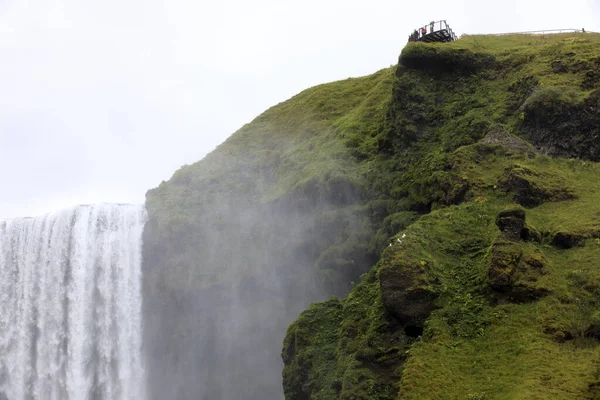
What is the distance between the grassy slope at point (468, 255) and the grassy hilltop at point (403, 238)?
0.07 metres

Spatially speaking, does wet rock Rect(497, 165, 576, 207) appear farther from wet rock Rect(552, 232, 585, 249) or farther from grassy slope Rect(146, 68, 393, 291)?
grassy slope Rect(146, 68, 393, 291)

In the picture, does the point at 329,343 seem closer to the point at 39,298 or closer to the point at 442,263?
the point at 442,263

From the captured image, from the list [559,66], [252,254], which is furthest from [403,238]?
[252,254]

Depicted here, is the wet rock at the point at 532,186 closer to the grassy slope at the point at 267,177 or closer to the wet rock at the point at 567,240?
the wet rock at the point at 567,240

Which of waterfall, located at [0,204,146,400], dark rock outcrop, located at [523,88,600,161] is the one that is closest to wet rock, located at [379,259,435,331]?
dark rock outcrop, located at [523,88,600,161]

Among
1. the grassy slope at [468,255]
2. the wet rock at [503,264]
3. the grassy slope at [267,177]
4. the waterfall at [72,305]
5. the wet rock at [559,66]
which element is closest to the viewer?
the grassy slope at [468,255]

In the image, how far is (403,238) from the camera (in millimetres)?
23344

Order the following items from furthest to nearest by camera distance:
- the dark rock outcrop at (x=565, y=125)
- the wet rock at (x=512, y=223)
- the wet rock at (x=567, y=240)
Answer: the dark rock outcrop at (x=565, y=125), the wet rock at (x=567, y=240), the wet rock at (x=512, y=223)

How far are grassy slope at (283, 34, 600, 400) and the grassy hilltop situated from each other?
0.23 ft

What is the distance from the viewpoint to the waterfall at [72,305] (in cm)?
4053

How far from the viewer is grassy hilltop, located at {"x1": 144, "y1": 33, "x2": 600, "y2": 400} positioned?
2011cm

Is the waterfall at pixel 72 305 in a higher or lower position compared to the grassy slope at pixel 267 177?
lower

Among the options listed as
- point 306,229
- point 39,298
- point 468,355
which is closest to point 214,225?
point 306,229

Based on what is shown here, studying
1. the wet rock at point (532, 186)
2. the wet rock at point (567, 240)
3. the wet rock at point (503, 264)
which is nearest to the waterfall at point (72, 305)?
the wet rock at point (532, 186)
